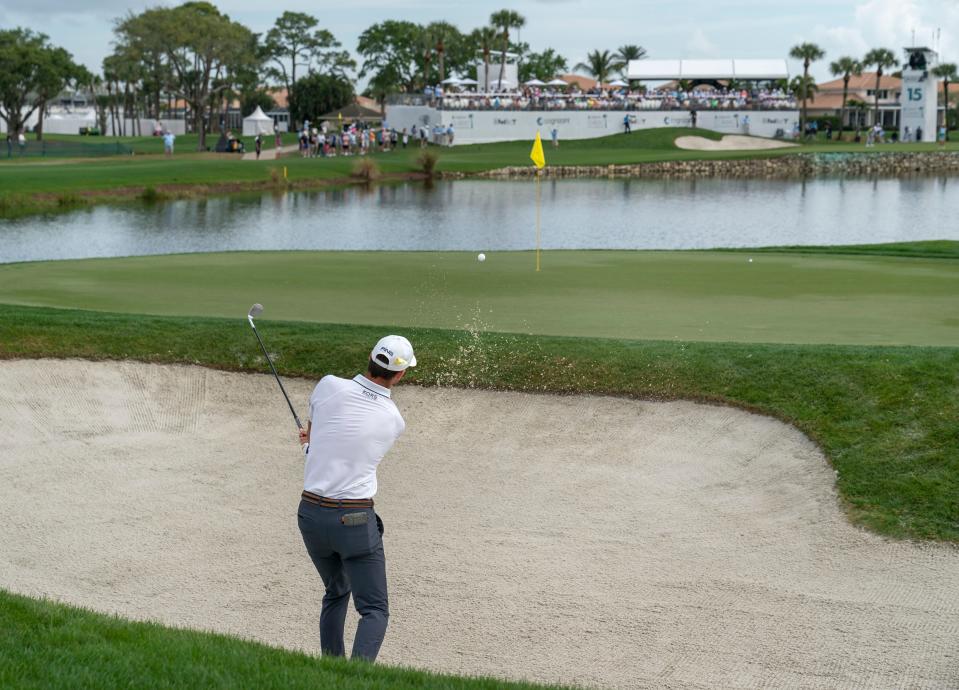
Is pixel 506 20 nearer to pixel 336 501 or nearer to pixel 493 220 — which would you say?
pixel 493 220

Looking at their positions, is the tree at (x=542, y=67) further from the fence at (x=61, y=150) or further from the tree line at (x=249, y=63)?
the fence at (x=61, y=150)

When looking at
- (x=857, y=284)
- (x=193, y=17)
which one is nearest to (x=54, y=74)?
(x=193, y=17)

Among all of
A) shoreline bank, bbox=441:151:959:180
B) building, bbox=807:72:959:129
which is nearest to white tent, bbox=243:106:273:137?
shoreline bank, bbox=441:151:959:180

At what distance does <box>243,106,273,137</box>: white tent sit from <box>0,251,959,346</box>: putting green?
89922 mm

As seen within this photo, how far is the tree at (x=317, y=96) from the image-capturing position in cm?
12462

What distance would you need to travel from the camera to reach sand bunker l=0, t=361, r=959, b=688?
7.61 m

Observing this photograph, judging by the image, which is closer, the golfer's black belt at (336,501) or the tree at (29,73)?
the golfer's black belt at (336,501)

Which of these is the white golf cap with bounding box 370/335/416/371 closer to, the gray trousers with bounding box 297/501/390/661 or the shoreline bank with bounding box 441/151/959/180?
the gray trousers with bounding box 297/501/390/661

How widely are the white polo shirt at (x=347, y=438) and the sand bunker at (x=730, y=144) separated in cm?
8713

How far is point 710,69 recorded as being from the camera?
120 meters

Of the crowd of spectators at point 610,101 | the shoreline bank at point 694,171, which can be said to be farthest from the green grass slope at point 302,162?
the crowd of spectators at point 610,101

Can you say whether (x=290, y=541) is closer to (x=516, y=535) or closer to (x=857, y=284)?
(x=516, y=535)

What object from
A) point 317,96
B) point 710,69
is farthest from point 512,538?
point 317,96

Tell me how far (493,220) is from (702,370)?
34.9m
